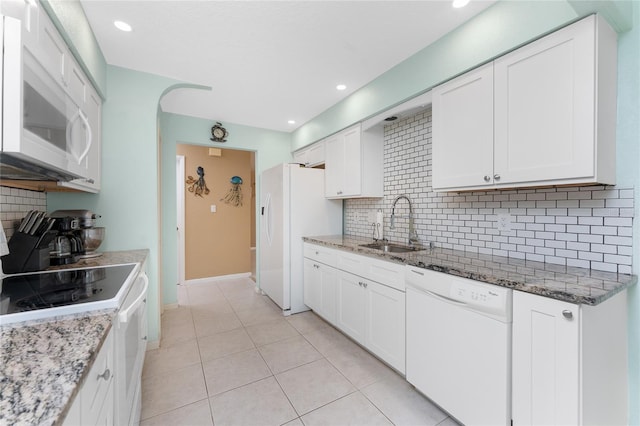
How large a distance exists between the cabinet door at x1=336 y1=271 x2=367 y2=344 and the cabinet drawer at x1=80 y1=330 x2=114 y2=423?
1713mm

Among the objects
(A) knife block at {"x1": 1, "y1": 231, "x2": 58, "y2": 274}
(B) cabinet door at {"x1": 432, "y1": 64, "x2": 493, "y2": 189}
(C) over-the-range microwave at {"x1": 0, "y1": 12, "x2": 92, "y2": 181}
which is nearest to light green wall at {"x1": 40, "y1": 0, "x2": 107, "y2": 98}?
(C) over-the-range microwave at {"x1": 0, "y1": 12, "x2": 92, "y2": 181}

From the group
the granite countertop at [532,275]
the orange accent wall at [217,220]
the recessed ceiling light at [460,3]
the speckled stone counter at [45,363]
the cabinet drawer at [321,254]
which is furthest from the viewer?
the orange accent wall at [217,220]

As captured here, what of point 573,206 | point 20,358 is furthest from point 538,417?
point 20,358

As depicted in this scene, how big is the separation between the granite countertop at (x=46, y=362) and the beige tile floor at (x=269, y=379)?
111 centimetres

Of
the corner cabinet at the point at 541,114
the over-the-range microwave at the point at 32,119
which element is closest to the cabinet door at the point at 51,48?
the over-the-range microwave at the point at 32,119

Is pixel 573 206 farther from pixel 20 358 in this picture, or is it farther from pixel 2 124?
pixel 2 124

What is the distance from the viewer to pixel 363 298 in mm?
2242

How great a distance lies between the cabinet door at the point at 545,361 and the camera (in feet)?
3.44

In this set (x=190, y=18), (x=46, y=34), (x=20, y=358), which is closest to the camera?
(x=20, y=358)

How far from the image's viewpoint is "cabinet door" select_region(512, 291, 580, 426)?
1050mm

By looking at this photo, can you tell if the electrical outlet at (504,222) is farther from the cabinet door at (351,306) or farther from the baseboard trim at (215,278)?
the baseboard trim at (215,278)

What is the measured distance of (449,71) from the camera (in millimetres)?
1837

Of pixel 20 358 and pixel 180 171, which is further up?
pixel 180 171

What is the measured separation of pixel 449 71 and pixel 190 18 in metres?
1.77
